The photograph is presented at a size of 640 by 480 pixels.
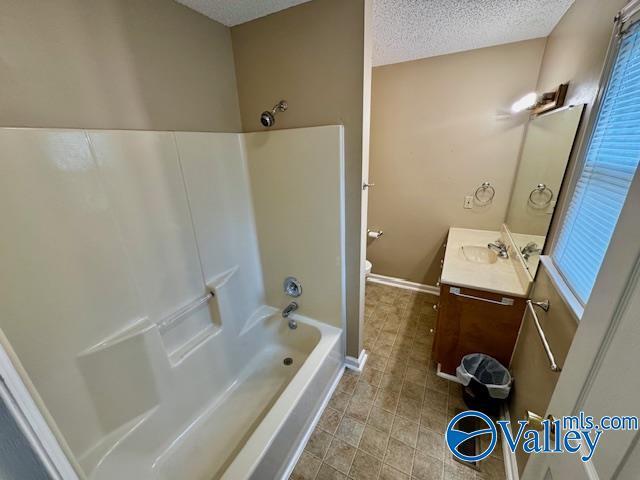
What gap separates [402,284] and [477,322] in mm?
1383

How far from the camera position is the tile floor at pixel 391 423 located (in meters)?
1.34

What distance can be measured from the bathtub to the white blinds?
1347mm

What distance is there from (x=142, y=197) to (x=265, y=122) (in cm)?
79

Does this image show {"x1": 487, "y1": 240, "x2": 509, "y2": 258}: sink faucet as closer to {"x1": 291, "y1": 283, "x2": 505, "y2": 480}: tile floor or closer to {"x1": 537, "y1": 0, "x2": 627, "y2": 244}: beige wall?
{"x1": 537, "y1": 0, "x2": 627, "y2": 244}: beige wall

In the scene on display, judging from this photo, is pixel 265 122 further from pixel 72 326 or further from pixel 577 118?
pixel 577 118

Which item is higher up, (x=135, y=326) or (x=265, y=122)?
(x=265, y=122)

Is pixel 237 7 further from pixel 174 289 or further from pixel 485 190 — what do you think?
pixel 485 190

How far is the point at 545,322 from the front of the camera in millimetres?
1191

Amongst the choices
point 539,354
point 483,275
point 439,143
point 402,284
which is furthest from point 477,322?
point 439,143

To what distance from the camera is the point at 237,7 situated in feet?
4.41

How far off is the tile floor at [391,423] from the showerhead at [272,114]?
1881mm

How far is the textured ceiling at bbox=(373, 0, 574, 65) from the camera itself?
56.6 inches

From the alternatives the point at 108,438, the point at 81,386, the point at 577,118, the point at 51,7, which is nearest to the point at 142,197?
the point at 51,7

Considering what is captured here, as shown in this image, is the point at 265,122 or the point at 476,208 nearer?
the point at 265,122
